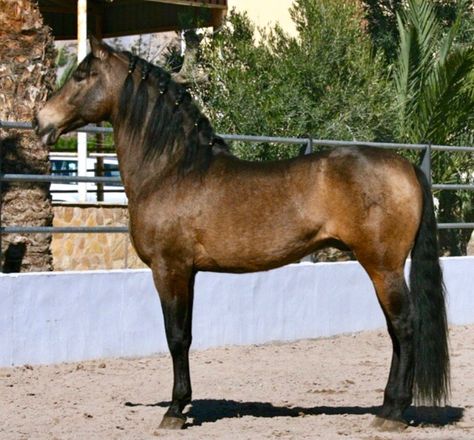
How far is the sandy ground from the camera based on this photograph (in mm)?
7020

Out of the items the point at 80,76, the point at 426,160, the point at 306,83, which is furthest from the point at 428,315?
the point at 306,83

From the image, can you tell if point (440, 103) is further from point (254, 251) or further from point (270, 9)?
point (270, 9)

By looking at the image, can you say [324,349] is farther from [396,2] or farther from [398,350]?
[396,2]

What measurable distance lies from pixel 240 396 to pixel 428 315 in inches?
70.7

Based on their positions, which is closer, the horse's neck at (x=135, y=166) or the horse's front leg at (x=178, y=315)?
the horse's front leg at (x=178, y=315)

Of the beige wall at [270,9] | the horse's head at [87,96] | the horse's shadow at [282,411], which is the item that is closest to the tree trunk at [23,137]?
the horse's head at [87,96]

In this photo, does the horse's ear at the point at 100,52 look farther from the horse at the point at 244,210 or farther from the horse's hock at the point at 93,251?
Result: the horse's hock at the point at 93,251

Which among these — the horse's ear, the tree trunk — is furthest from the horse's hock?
the horse's ear

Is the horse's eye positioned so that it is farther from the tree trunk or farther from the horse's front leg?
the tree trunk

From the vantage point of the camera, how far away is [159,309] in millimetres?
9984

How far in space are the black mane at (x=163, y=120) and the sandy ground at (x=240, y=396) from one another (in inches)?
64.4

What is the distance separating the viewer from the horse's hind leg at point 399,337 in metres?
6.96

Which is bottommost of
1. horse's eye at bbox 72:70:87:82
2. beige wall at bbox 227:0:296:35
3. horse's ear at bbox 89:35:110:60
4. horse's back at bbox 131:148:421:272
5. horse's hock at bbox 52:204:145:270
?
horse's hock at bbox 52:204:145:270

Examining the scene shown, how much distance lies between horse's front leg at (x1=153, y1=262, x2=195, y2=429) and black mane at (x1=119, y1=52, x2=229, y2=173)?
67 cm
